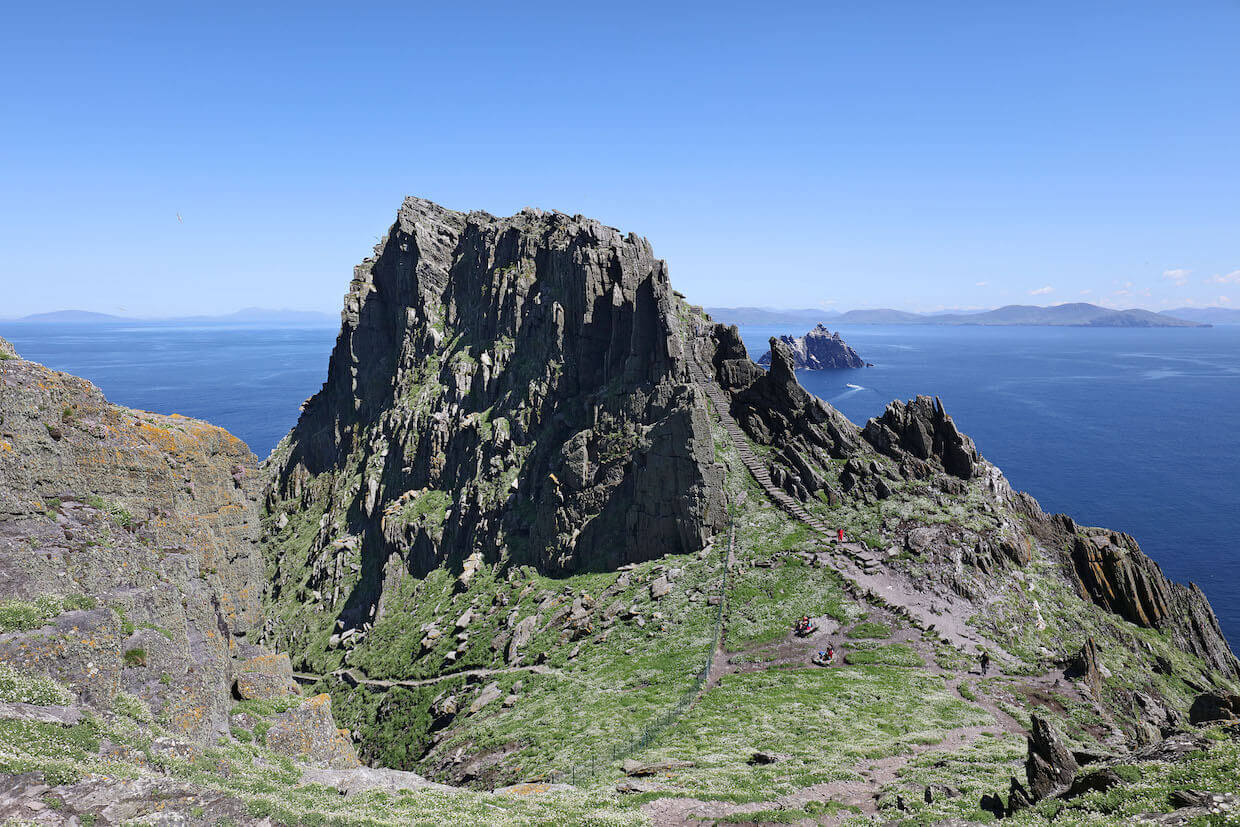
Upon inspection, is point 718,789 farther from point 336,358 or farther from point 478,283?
point 336,358

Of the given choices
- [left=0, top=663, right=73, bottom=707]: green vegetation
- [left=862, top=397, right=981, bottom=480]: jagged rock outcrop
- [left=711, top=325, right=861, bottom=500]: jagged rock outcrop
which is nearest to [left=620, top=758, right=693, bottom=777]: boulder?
[left=0, top=663, right=73, bottom=707]: green vegetation

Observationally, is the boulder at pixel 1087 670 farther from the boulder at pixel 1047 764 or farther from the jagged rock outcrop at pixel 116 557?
the jagged rock outcrop at pixel 116 557

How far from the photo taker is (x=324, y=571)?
8125cm

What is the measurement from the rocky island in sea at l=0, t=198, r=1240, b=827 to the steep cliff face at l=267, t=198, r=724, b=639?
1.44ft

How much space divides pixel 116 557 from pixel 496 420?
54350mm

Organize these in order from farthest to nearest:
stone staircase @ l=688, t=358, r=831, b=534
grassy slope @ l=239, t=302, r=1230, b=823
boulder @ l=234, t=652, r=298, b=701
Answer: stone staircase @ l=688, t=358, r=831, b=534
grassy slope @ l=239, t=302, r=1230, b=823
boulder @ l=234, t=652, r=298, b=701

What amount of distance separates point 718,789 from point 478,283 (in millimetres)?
79224

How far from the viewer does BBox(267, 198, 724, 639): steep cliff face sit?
200 ft

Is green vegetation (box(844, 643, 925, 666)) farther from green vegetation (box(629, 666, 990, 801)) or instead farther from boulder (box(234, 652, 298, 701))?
boulder (box(234, 652, 298, 701))

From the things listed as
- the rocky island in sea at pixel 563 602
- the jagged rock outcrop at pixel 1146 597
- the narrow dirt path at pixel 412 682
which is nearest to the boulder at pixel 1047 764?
the rocky island in sea at pixel 563 602

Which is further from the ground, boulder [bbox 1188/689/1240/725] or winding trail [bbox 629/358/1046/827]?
boulder [bbox 1188/689/1240/725]

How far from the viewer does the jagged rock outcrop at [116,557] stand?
1722 centimetres

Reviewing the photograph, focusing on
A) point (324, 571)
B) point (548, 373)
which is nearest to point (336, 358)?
point (324, 571)

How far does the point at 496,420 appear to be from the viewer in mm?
76875
